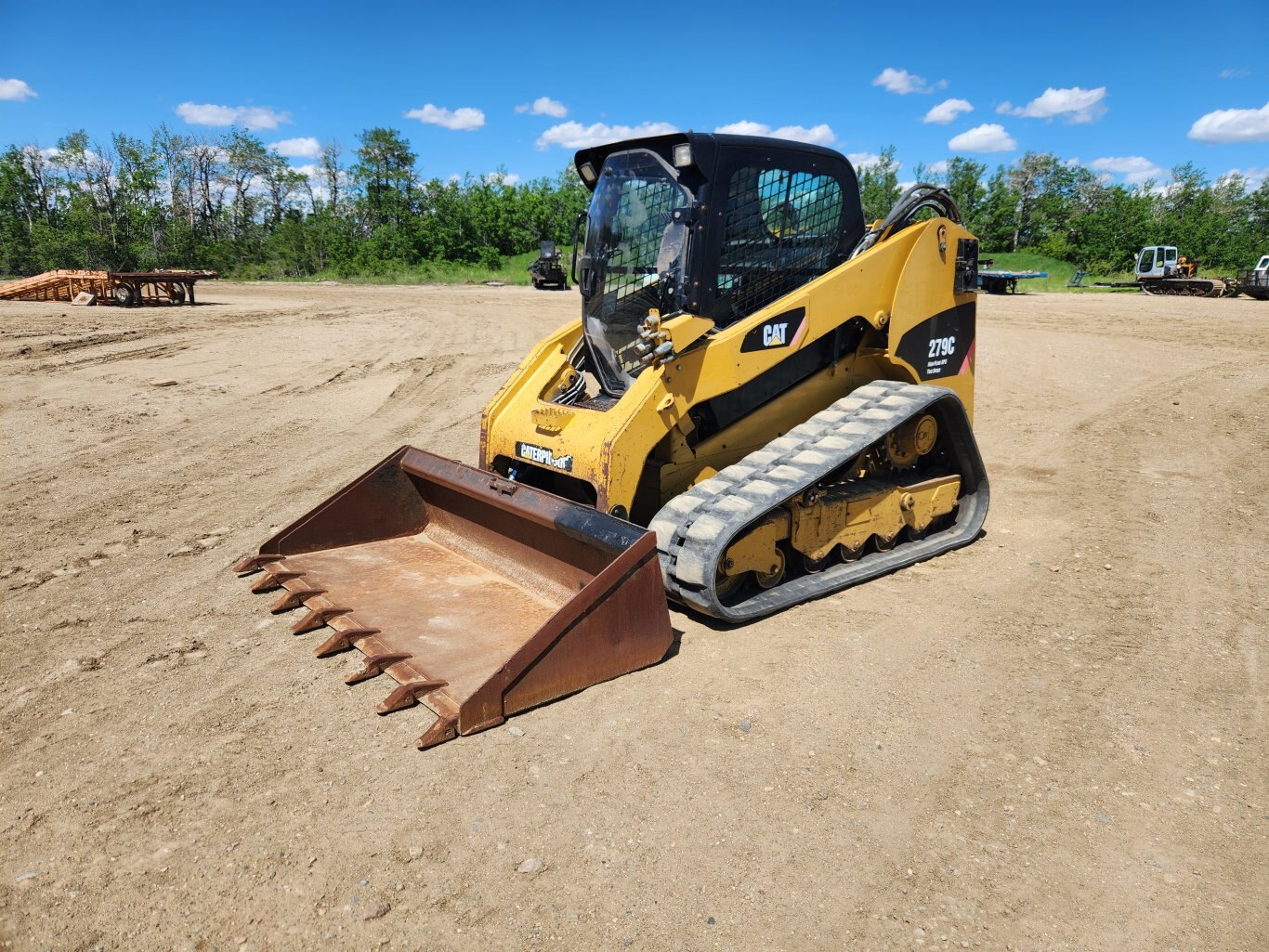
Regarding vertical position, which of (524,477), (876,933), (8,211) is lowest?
(876,933)

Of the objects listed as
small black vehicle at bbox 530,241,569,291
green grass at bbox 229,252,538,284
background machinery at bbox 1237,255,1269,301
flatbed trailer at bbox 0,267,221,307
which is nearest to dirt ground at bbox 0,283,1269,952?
small black vehicle at bbox 530,241,569,291

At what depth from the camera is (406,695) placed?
3371 millimetres

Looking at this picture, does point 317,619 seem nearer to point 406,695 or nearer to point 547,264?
point 406,695

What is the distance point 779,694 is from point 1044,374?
1044cm

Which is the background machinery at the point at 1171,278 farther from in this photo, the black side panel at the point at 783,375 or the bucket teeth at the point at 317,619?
the bucket teeth at the point at 317,619

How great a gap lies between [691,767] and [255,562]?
2.98 metres

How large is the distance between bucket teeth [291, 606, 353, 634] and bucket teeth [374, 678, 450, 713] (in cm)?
84

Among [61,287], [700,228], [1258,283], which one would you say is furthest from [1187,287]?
[61,287]

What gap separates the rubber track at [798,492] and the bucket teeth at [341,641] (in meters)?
1.47

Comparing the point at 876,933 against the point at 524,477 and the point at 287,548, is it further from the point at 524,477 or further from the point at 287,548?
the point at 287,548

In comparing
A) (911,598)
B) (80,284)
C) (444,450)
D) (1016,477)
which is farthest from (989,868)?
(80,284)

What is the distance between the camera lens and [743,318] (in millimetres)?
4727

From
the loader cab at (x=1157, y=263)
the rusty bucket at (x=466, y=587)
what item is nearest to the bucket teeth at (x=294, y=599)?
the rusty bucket at (x=466, y=587)

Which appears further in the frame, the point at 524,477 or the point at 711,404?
the point at 524,477
